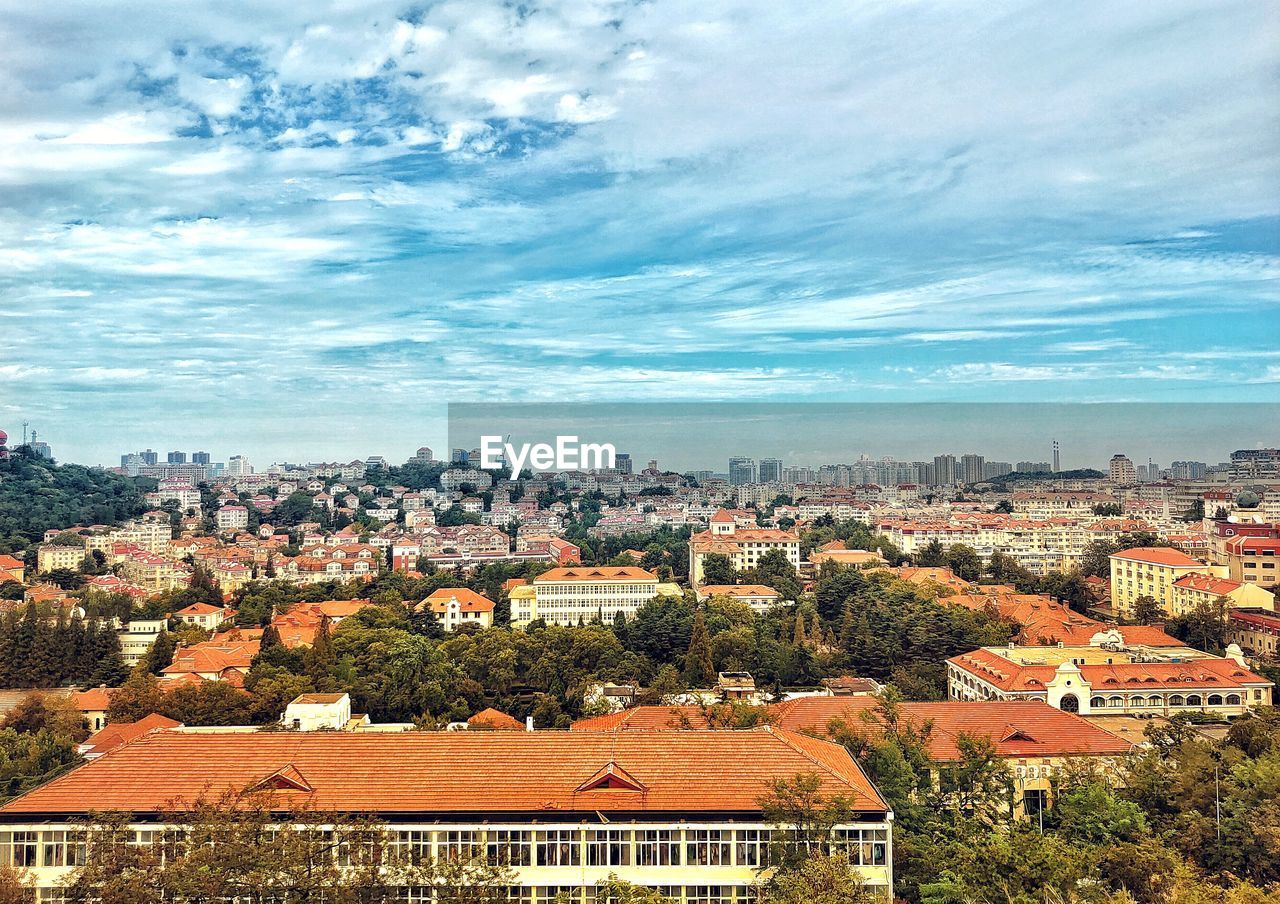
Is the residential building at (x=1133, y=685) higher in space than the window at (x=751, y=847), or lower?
lower

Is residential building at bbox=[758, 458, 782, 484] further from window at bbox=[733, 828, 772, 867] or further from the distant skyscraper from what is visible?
window at bbox=[733, 828, 772, 867]

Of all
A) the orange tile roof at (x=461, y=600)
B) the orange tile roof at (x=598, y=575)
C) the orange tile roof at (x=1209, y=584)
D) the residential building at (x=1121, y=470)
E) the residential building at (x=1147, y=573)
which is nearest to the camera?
the orange tile roof at (x=1209, y=584)

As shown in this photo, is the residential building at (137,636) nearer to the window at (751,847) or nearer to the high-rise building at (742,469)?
the window at (751,847)

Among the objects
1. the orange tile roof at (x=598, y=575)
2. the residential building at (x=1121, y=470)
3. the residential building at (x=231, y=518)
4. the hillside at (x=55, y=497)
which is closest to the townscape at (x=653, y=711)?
the orange tile roof at (x=598, y=575)

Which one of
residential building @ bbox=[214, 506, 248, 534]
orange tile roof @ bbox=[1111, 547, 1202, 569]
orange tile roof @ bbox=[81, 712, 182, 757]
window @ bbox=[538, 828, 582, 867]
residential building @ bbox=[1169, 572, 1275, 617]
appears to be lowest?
orange tile roof @ bbox=[81, 712, 182, 757]

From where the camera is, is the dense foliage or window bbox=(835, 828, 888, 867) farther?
the dense foliage

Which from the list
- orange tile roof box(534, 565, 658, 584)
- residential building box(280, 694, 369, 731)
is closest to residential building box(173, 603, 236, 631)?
orange tile roof box(534, 565, 658, 584)

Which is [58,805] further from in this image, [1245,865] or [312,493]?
[312,493]
